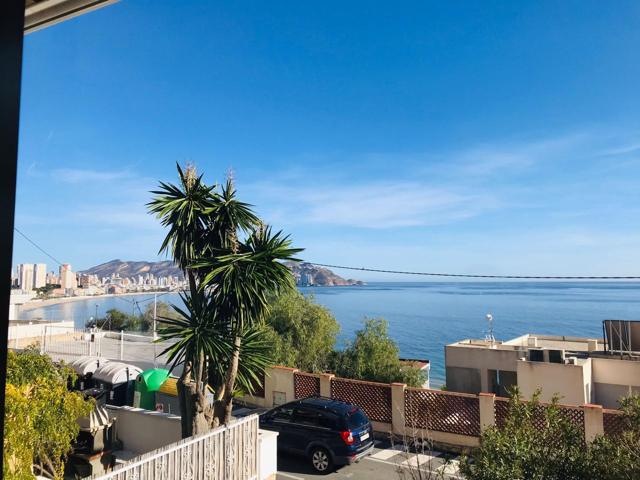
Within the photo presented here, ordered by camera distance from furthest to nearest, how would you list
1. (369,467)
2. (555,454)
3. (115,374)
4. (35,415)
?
(115,374), (369,467), (35,415), (555,454)

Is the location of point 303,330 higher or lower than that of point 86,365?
higher

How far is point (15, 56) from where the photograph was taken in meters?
0.96

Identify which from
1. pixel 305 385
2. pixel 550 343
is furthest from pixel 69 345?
pixel 550 343

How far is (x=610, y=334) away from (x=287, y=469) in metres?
15.0

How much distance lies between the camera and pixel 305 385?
1525 cm

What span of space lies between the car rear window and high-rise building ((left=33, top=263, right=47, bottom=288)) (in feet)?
118

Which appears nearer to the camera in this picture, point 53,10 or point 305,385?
point 53,10

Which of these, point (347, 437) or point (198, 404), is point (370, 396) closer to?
point (347, 437)

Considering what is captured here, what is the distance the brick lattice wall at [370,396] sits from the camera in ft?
44.5

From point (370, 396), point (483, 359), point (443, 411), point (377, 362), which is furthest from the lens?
point (483, 359)

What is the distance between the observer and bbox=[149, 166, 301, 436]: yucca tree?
825cm

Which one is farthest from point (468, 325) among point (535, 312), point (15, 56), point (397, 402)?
point (15, 56)

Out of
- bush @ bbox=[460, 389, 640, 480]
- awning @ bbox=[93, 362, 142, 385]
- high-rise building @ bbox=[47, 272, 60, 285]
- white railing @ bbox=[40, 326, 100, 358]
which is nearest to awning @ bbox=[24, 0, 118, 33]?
bush @ bbox=[460, 389, 640, 480]

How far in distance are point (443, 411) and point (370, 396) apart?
2.09 meters
